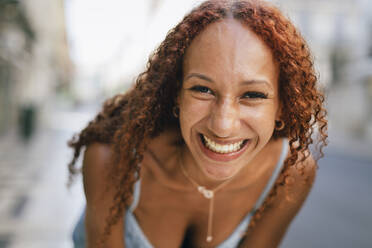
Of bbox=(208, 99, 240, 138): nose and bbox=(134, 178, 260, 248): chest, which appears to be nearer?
bbox=(208, 99, 240, 138): nose

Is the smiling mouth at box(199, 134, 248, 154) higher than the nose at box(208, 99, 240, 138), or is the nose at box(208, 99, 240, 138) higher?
the nose at box(208, 99, 240, 138)

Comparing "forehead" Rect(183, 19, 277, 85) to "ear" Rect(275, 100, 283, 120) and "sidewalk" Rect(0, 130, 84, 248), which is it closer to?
"ear" Rect(275, 100, 283, 120)

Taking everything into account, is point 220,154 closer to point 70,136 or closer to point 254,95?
point 254,95

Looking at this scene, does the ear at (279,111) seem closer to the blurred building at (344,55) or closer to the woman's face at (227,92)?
the woman's face at (227,92)

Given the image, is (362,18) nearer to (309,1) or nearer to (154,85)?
(309,1)

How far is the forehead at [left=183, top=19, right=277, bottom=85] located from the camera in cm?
117

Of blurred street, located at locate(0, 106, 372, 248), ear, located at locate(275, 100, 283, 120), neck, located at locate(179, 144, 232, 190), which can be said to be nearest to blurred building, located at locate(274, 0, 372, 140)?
blurred street, located at locate(0, 106, 372, 248)

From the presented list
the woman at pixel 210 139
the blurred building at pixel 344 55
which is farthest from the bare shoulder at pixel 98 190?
the blurred building at pixel 344 55

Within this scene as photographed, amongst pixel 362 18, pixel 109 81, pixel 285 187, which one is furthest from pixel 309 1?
Result: pixel 109 81

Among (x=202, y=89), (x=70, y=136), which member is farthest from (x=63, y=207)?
(x=70, y=136)

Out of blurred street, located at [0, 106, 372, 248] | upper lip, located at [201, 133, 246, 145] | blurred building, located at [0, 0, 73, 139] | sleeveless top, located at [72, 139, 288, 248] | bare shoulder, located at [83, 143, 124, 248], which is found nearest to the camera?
upper lip, located at [201, 133, 246, 145]

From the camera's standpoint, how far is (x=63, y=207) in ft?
13.3

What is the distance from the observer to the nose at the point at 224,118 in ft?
3.96

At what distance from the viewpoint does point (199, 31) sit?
1.25 meters
